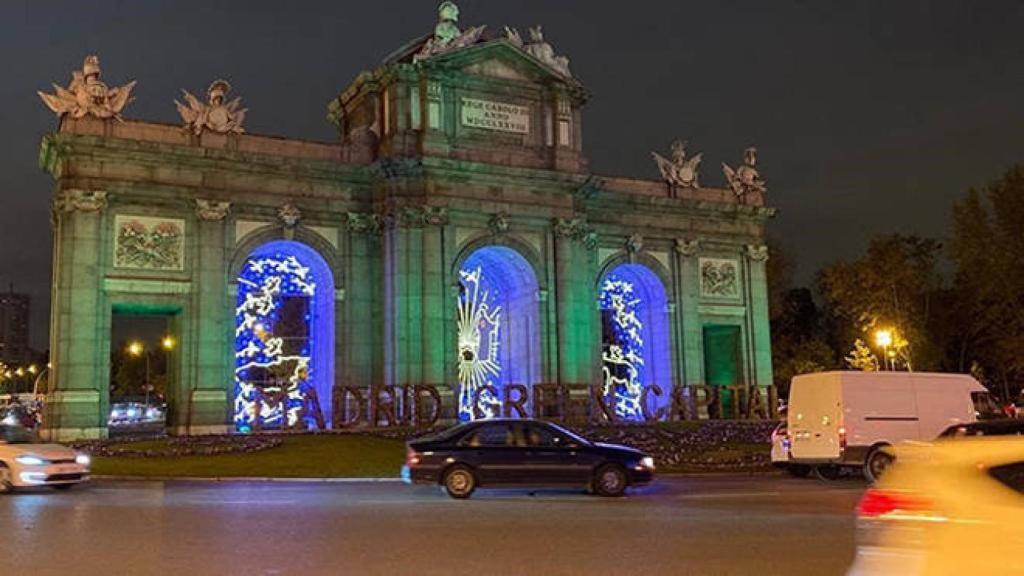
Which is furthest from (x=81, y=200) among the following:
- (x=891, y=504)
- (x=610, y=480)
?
(x=891, y=504)

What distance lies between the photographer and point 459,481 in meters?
18.1

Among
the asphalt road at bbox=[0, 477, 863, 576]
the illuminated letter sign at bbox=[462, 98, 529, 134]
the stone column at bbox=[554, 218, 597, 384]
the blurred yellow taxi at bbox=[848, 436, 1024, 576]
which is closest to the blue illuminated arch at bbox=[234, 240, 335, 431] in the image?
the illuminated letter sign at bbox=[462, 98, 529, 134]

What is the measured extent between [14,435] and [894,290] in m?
Answer: 52.5

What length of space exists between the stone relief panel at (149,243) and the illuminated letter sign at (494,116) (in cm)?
1212

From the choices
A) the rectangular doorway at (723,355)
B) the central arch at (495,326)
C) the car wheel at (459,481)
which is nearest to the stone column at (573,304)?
the central arch at (495,326)

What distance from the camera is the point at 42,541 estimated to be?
39.2 feet

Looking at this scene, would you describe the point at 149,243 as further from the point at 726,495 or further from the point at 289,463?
the point at 726,495

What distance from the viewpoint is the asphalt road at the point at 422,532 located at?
10188mm

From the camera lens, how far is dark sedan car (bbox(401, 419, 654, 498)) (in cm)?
1820

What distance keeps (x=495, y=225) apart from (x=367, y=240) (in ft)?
17.0

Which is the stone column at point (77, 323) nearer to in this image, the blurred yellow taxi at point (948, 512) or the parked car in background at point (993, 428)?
the parked car in background at point (993, 428)

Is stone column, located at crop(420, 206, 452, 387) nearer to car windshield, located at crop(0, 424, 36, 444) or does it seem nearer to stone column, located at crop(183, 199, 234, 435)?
stone column, located at crop(183, 199, 234, 435)

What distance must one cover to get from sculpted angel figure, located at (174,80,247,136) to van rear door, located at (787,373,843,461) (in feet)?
77.1

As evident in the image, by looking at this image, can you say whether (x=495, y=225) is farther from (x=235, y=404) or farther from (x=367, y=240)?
(x=235, y=404)
